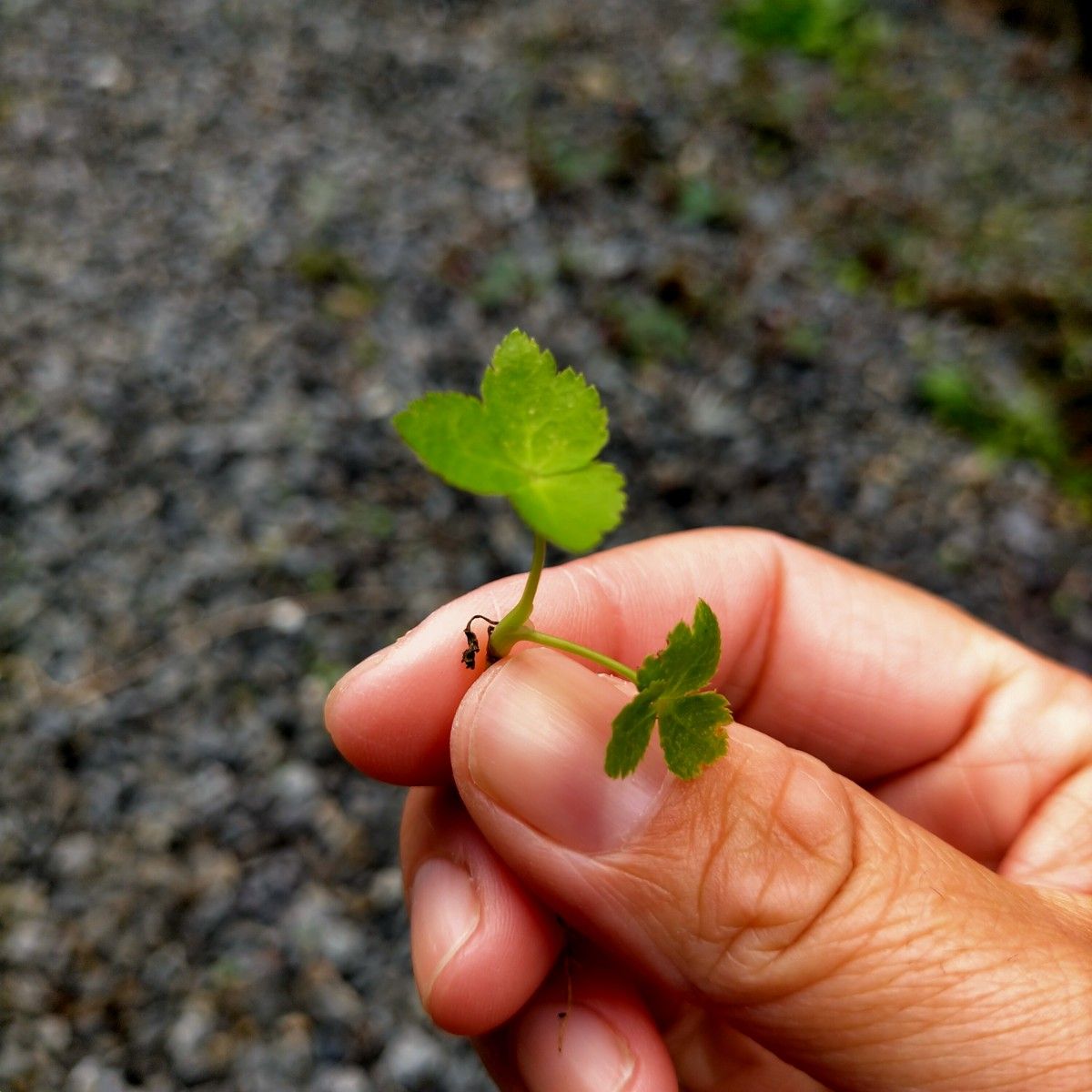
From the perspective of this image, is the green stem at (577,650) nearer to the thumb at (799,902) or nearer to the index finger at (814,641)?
the thumb at (799,902)

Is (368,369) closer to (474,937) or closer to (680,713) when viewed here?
(474,937)

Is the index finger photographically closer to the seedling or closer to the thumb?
the thumb

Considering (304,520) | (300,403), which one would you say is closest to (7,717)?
(304,520)

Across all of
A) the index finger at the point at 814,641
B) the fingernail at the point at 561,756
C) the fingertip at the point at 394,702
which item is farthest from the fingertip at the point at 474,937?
the index finger at the point at 814,641

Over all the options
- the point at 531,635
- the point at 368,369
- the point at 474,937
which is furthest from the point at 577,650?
the point at 368,369

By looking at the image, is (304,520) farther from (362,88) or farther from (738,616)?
(362,88)
